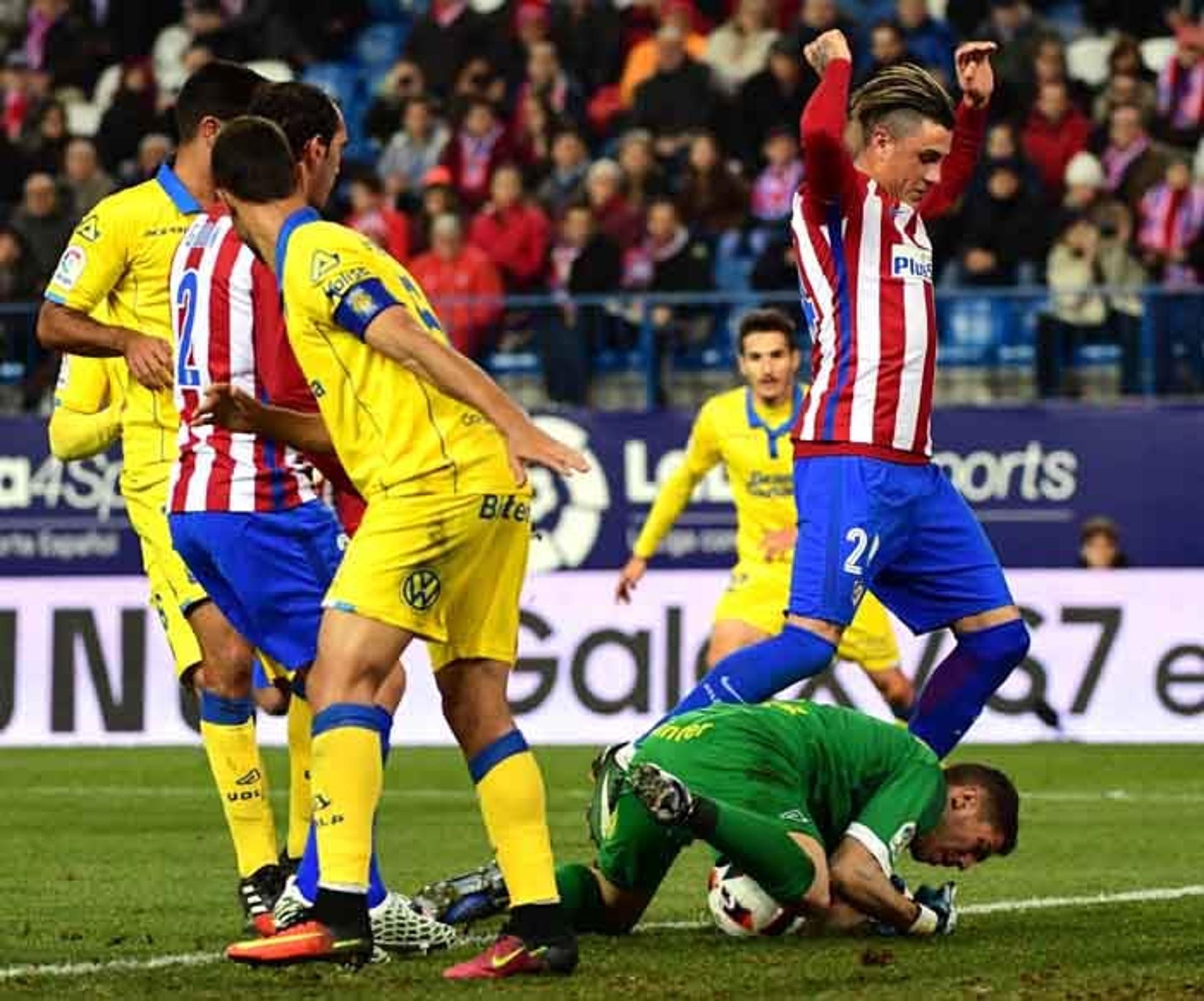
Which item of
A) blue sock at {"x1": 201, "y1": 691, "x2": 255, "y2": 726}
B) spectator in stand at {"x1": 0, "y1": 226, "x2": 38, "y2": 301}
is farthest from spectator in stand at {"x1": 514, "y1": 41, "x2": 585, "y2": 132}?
blue sock at {"x1": 201, "y1": 691, "x2": 255, "y2": 726}

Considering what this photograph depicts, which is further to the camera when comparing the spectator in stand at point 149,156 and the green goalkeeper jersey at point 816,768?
the spectator in stand at point 149,156

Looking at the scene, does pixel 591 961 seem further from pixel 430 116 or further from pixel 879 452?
pixel 430 116

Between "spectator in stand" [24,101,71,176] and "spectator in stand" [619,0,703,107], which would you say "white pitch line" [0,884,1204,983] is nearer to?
"spectator in stand" [619,0,703,107]

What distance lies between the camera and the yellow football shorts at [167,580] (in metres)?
9.30

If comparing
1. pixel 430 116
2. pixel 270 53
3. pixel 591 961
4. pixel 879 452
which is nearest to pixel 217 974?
pixel 591 961

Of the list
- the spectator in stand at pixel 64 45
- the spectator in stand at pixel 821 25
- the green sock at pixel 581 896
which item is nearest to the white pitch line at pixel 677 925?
the green sock at pixel 581 896

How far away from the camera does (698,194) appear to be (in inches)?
811

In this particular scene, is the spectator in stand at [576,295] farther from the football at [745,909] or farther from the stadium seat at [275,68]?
the football at [745,909]

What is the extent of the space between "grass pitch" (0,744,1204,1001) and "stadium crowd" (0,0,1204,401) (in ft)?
17.3

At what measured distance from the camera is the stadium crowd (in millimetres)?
19844

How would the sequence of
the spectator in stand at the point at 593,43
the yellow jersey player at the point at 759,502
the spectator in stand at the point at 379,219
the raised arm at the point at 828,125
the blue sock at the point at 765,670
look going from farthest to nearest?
the spectator in stand at the point at 593,43 < the spectator in stand at the point at 379,219 < the yellow jersey player at the point at 759,502 < the blue sock at the point at 765,670 < the raised arm at the point at 828,125

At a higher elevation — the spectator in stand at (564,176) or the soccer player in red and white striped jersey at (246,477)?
the spectator in stand at (564,176)

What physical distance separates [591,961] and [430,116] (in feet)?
50.4

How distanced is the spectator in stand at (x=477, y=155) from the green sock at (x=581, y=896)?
547 inches
